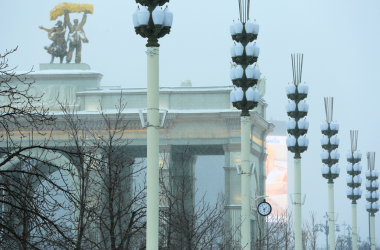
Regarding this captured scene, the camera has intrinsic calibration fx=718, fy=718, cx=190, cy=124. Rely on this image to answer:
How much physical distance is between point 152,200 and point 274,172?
116448 millimetres

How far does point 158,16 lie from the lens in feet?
52.2

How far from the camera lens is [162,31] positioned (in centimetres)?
1614

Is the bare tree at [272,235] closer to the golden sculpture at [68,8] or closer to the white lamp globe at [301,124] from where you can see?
the white lamp globe at [301,124]

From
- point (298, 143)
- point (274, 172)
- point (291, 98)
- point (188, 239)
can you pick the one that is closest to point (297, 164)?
point (298, 143)

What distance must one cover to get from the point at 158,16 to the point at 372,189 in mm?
46212

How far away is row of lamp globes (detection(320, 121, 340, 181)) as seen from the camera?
40500 millimetres

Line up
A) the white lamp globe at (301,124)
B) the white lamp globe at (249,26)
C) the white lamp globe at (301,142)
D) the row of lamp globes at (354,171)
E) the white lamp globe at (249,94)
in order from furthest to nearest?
the row of lamp globes at (354,171)
the white lamp globe at (301,142)
the white lamp globe at (301,124)
the white lamp globe at (249,26)
the white lamp globe at (249,94)

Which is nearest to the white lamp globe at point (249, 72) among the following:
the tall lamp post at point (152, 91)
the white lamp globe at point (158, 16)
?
the tall lamp post at point (152, 91)

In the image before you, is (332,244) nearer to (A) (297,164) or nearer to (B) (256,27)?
(A) (297,164)

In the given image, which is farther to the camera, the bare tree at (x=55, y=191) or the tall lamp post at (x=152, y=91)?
the tall lamp post at (x=152, y=91)

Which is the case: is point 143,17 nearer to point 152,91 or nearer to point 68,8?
point 152,91

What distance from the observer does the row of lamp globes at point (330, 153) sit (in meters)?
40.5

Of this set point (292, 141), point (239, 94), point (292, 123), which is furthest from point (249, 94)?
point (292, 141)

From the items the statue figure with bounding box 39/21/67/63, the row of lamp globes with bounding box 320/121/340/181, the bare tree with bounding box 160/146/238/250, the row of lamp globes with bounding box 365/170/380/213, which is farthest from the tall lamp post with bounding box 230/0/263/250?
the row of lamp globes with bounding box 365/170/380/213
